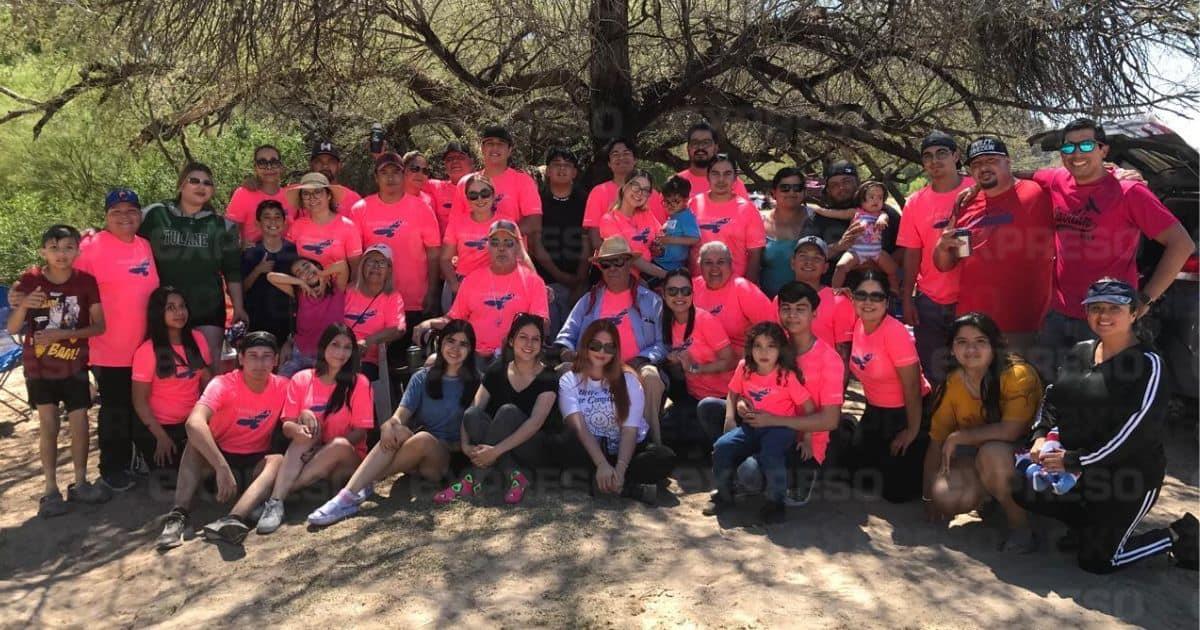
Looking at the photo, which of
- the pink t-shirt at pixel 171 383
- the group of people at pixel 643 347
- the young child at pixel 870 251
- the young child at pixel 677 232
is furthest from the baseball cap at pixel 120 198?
the young child at pixel 870 251

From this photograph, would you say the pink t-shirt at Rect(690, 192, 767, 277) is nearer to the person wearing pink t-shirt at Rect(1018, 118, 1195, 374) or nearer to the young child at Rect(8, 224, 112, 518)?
the person wearing pink t-shirt at Rect(1018, 118, 1195, 374)

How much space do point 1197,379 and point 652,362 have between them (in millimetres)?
3488

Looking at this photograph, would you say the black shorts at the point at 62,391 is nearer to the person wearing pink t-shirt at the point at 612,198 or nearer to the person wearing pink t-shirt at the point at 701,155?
the person wearing pink t-shirt at the point at 612,198

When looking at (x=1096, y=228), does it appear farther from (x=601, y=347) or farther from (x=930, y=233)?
(x=601, y=347)

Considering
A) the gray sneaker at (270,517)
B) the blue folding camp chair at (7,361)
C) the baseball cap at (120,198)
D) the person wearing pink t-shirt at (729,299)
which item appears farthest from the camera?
the blue folding camp chair at (7,361)

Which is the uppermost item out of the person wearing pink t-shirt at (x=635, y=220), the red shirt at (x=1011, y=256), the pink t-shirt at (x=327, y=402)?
the person wearing pink t-shirt at (x=635, y=220)

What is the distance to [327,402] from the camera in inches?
211

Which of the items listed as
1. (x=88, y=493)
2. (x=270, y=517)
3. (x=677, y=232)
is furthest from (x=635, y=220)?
(x=88, y=493)

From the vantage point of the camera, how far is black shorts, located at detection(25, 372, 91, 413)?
18.1 ft

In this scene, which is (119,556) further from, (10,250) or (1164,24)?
(1164,24)

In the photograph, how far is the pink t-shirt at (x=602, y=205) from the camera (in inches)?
260

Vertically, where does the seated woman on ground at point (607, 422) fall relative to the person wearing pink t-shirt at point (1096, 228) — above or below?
below

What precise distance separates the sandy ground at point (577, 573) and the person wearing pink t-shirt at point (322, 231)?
5.67ft

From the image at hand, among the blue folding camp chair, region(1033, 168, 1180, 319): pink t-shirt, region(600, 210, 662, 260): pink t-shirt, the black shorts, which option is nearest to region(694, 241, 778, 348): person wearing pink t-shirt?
region(600, 210, 662, 260): pink t-shirt
